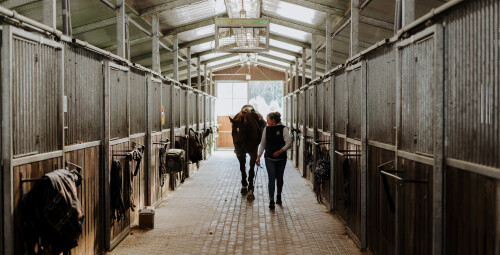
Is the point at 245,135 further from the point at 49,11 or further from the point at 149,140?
the point at 49,11

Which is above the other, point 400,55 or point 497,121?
point 400,55

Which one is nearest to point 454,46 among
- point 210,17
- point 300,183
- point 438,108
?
point 438,108

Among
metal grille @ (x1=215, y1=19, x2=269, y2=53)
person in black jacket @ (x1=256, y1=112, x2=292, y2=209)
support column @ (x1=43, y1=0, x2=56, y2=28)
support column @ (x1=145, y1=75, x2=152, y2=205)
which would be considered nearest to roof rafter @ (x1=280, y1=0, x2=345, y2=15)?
metal grille @ (x1=215, y1=19, x2=269, y2=53)

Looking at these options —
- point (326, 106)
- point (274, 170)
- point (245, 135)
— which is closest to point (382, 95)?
point (274, 170)

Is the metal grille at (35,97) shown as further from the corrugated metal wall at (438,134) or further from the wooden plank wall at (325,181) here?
the wooden plank wall at (325,181)

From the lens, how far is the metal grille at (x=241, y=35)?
34.9 ft

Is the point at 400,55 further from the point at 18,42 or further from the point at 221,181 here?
the point at 221,181

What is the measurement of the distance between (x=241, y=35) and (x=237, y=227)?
18.5 feet

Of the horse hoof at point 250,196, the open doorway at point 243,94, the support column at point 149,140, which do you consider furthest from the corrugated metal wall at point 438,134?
the open doorway at point 243,94

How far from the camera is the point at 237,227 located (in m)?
6.84

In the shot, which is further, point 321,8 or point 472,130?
point 321,8

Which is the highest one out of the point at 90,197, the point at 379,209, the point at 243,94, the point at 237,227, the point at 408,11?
the point at 243,94

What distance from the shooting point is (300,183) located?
11219mm

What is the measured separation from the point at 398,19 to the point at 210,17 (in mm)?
8439
